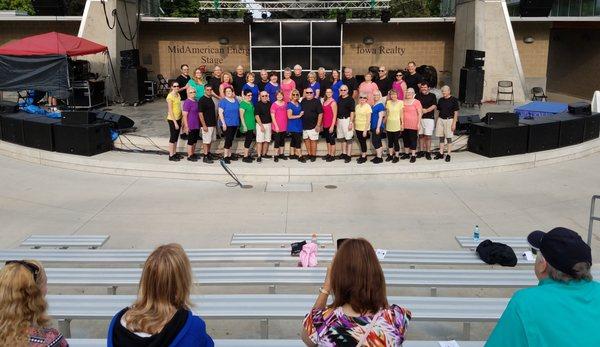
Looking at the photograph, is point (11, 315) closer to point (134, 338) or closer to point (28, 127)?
point (134, 338)

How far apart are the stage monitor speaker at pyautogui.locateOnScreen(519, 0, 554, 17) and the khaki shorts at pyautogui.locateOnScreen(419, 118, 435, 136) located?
12.1 meters

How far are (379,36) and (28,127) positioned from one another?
13574 millimetres

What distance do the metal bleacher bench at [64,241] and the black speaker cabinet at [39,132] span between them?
18.7ft

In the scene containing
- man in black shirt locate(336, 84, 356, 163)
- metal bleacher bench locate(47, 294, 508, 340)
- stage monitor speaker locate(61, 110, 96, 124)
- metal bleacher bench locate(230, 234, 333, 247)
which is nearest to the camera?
metal bleacher bench locate(47, 294, 508, 340)

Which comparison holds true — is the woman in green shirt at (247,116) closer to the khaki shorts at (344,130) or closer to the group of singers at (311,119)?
the group of singers at (311,119)

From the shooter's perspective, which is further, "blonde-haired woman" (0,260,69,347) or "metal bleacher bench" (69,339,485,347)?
"metal bleacher bench" (69,339,485,347)

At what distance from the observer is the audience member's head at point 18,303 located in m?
2.63

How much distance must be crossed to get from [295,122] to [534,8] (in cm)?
1406

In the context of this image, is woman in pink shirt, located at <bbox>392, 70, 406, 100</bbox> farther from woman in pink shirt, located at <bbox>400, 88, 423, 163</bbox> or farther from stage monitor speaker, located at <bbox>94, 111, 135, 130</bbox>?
stage monitor speaker, located at <bbox>94, 111, 135, 130</bbox>

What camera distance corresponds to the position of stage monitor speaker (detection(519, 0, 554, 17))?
20.9m

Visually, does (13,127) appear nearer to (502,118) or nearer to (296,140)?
(296,140)

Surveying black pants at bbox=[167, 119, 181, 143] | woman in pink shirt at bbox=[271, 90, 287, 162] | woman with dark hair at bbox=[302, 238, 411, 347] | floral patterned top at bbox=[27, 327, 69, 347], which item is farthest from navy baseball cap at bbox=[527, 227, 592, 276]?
black pants at bbox=[167, 119, 181, 143]

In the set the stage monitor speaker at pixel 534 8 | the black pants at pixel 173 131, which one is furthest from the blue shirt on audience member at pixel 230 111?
the stage monitor speaker at pixel 534 8

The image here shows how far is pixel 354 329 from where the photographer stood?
264 centimetres
